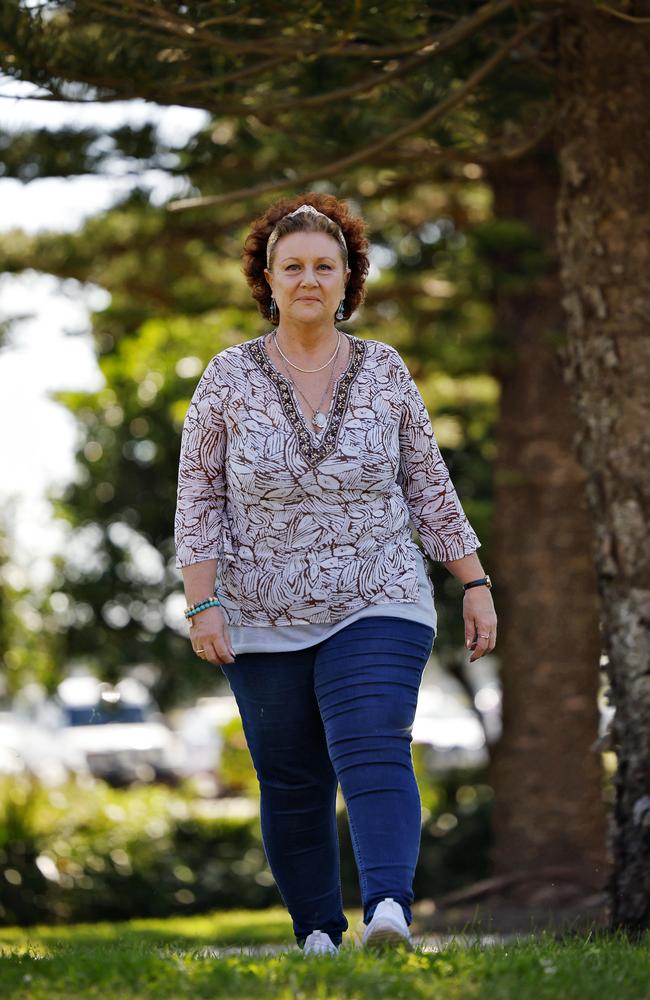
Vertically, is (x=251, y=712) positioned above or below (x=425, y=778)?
above

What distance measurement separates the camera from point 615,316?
5.99 meters

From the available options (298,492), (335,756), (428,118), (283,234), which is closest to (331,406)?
(298,492)

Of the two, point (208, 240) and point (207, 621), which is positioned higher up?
point (208, 240)

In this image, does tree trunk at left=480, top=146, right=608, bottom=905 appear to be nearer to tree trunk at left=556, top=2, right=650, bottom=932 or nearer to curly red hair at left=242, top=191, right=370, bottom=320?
tree trunk at left=556, top=2, right=650, bottom=932

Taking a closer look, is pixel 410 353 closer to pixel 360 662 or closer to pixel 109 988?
pixel 360 662

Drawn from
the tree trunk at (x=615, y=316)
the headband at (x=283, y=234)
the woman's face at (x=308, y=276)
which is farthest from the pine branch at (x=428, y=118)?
the woman's face at (x=308, y=276)

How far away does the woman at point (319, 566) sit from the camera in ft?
13.2

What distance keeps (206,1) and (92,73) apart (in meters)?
0.81

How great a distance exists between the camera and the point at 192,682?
49.4ft

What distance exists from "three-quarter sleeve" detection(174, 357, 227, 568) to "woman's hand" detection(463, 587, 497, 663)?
727 mm

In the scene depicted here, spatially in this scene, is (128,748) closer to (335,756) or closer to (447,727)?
(447,727)

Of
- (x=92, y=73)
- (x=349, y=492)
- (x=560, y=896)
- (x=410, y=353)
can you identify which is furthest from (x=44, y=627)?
(x=349, y=492)

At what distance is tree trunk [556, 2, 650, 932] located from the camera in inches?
230

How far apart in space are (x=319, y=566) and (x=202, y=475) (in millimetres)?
434
